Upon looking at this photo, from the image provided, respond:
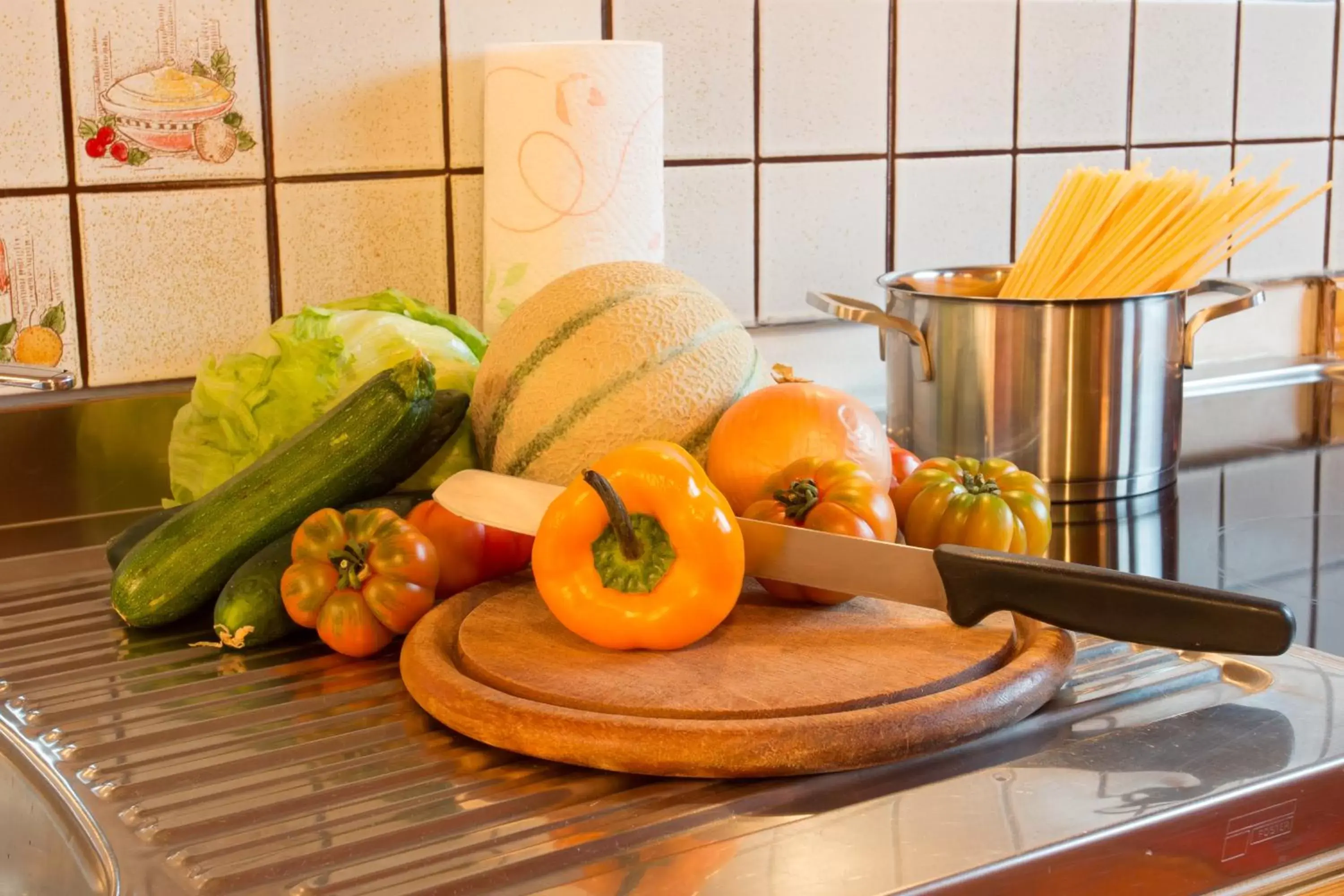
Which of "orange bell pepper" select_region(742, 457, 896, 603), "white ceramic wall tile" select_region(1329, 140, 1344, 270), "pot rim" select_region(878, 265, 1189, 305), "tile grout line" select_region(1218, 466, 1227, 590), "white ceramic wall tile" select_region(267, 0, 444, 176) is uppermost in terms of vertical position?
"white ceramic wall tile" select_region(267, 0, 444, 176)

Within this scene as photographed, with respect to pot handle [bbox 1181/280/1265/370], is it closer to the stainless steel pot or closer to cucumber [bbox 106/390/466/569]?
the stainless steel pot

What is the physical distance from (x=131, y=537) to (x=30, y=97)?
0.33 metres

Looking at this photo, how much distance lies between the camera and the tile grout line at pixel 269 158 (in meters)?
1.05

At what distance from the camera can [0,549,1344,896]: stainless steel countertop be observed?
1.79ft

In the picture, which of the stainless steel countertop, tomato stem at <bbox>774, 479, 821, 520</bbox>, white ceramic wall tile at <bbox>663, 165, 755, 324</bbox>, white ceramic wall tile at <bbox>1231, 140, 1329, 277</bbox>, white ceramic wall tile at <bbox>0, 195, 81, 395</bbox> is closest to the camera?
the stainless steel countertop

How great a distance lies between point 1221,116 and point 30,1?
1195 millimetres

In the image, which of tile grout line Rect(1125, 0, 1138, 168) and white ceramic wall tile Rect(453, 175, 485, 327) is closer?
white ceramic wall tile Rect(453, 175, 485, 327)

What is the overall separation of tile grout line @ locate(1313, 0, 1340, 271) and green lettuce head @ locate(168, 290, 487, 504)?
1.15 m

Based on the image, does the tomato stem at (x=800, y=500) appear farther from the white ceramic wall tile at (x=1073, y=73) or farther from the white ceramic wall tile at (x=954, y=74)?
the white ceramic wall tile at (x=1073, y=73)

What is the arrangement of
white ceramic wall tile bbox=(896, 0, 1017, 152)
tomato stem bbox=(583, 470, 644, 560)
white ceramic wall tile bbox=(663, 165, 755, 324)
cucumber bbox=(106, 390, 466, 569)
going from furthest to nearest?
white ceramic wall tile bbox=(896, 0, 1017, 152), white ceramic wall tile bbox=(663, 165, 755, 324), cucumber bbox=(106, 390, 466, 569), tomato stem bbox=(583, 470, 644, 560)

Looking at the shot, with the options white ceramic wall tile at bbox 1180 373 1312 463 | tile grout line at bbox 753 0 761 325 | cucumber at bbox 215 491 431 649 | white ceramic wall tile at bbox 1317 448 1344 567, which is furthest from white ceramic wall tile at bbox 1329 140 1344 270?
cucumber at bbox 215 491 431 649

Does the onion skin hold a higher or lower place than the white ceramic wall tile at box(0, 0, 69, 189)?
lower

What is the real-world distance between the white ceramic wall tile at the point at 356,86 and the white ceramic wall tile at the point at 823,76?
311 millimetres

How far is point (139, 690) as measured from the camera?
29.4 inches
